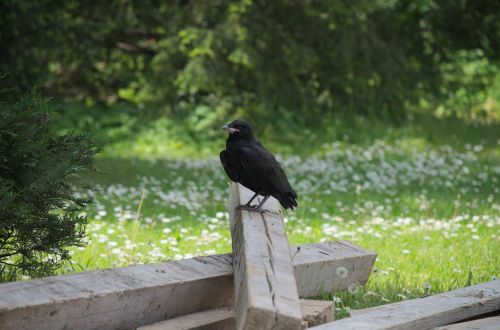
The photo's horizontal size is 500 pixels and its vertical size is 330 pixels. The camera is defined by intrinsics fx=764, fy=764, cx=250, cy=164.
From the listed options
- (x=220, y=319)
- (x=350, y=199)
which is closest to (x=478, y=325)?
(x=220, y=319)

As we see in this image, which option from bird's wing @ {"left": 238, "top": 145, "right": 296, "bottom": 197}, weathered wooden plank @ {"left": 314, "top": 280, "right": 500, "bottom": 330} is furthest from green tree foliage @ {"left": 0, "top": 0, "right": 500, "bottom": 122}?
weathered wooden plank @ {"left": 314, "top": 280, "right": 500, "bottom": 330}

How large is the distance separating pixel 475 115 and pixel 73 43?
869 cm

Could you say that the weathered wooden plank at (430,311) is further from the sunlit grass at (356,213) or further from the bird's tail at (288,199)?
the bird's tail at (288,199)

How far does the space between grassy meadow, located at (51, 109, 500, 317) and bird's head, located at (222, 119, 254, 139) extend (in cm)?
80

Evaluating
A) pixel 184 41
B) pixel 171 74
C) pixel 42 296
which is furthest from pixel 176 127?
pixel 42 296

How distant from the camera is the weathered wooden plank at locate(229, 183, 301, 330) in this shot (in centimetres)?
292

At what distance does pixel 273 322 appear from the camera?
115 inches

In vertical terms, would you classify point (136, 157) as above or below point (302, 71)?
below

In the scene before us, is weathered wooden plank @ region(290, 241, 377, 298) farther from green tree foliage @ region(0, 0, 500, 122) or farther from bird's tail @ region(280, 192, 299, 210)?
green tree foliage @ region(0, 0, 500, 122)

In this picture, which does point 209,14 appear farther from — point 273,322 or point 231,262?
point 273,322

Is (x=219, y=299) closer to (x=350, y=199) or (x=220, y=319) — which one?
(x=220, y=319)

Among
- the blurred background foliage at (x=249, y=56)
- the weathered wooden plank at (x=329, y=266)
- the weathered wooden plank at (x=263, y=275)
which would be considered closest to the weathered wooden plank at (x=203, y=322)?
the weathered wooden plank at (x=263, y=275)

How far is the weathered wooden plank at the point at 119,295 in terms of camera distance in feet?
9.99

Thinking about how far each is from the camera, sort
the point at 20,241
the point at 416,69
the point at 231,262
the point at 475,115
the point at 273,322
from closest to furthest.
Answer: the point at 273,322 → the point at 231,262 → the point at 20,241 → the point at 416,69 → the point at 475,115
